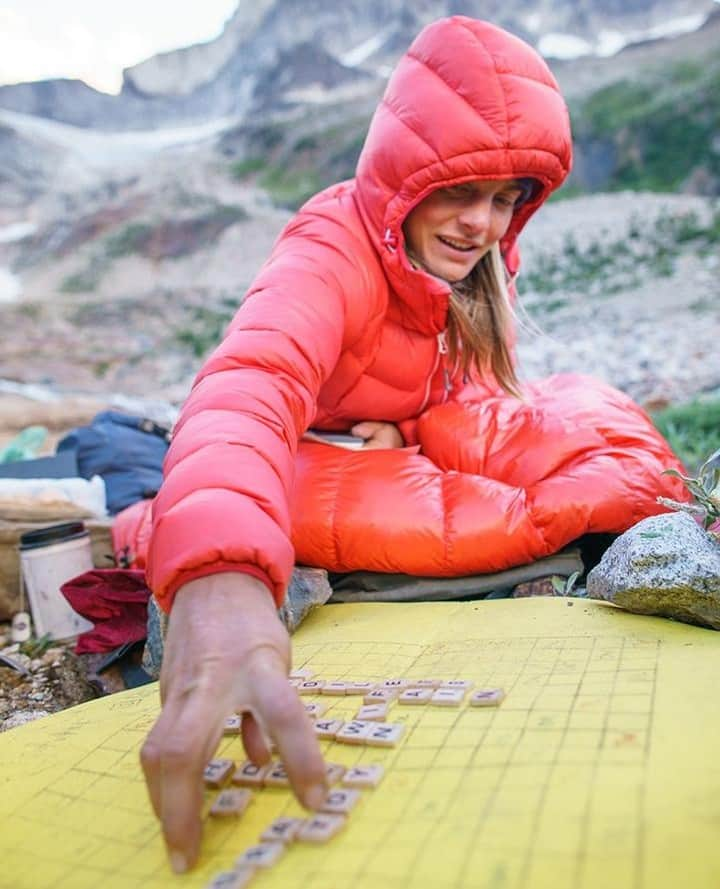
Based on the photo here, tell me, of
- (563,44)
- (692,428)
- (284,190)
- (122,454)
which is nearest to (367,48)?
(563,44)

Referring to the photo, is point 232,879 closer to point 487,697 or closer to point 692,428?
point 487,697

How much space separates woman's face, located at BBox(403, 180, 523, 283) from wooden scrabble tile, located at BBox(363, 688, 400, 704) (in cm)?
114

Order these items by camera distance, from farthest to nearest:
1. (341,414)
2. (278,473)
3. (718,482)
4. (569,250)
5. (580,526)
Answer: (569,250), (341,414), (580,526), (718,482), (278,473)

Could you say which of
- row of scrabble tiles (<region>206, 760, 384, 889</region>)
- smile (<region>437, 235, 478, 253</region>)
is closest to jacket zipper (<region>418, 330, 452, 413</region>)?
smile (<region>437, 235, 478, 253</region>)

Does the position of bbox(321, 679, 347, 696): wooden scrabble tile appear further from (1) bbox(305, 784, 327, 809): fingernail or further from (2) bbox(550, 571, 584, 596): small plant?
(2) bbox(550, 571, 584, 596): small plant

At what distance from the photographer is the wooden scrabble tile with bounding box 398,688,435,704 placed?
140 centimetres

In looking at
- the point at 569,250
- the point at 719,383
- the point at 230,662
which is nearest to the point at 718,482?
the point at 230,662

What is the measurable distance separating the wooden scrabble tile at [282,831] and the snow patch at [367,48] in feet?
143

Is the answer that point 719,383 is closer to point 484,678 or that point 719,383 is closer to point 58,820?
point 484,678

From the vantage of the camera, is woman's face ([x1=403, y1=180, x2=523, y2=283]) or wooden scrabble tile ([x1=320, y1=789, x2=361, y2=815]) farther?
woman's face ([x1=403, y1=180, x2=523, y2=283])

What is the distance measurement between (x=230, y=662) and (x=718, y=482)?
1205 mm

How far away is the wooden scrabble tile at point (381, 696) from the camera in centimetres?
143

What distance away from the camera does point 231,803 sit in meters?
1.17

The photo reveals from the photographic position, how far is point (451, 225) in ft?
7.31
